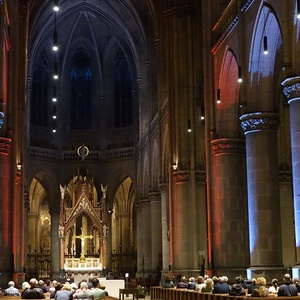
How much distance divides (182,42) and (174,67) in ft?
4.91

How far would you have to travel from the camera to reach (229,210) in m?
31.2

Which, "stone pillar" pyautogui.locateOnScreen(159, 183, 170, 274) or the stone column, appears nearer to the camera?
the stone column

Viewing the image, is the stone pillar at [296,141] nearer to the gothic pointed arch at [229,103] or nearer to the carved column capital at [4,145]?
the gothic pointed arch at [229,103]

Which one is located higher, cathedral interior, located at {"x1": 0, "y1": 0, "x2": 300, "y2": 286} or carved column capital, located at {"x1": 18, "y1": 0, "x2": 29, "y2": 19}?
carved column capital, located at {"x1": 18, "y1": 0, "x2": 29, "y2": 19}

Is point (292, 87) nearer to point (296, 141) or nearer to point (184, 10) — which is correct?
point (296, 141)

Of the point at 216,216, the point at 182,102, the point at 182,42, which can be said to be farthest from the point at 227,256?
the point at 182,42

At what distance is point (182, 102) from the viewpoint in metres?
39.7

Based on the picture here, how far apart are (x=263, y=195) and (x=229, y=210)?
206 inches

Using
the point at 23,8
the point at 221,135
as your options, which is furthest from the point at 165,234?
the point at 23,8

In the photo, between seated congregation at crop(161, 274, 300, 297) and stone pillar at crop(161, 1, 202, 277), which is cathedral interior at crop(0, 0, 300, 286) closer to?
stone pillar at crop(161, 1, 202, 277)

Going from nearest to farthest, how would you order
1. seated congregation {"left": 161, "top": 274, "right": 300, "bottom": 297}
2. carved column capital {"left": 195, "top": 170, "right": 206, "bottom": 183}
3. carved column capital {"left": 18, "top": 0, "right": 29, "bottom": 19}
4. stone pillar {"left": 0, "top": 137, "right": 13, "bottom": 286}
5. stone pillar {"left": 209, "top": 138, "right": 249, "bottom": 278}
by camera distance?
1. seated congregation {"left": 161, "top": 274, "right": 300, "bottom": 297}
2. stone pillar {"left": 0, "top": 137, "right": 13, "bottom": 286}
3. stone pillar {"left": 209, "top": 138, "right": 249, "bottom": 278}
4. carved column capital {"left": 195, "top": 170, "right": 206, "bottom": 183}
5. carved column capital {"left": 18, "top": 0, "right": 29, "bottom": 19}

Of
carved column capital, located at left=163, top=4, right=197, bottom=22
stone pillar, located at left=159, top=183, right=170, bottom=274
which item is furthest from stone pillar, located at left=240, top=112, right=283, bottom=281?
stone pillar, located at left=159, top=183, right=170, bottom=274

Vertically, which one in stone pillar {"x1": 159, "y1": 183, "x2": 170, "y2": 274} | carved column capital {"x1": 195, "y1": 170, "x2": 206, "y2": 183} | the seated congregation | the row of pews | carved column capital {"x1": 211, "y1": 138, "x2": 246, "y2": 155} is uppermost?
carved column capital {"x1": 211, "y1": 138, "x2": 246, "y2": 155}

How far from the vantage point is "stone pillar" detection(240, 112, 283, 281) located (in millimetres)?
25969
